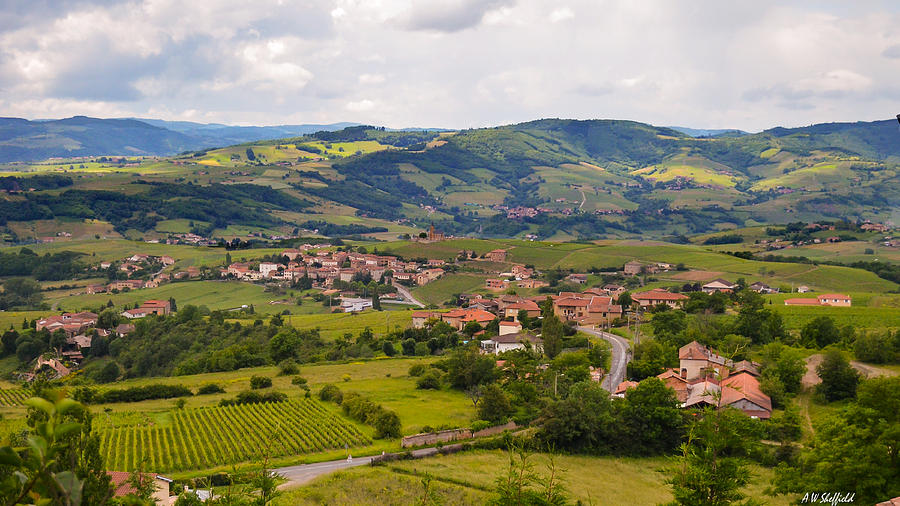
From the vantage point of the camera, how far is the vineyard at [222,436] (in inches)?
1336

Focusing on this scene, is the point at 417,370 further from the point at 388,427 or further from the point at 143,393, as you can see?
the point at 143,393

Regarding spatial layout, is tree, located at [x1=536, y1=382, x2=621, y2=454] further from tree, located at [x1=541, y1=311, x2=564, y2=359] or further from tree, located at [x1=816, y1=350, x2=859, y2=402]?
tree, located at [x1=541, y1=311, x2=564, y2=359]

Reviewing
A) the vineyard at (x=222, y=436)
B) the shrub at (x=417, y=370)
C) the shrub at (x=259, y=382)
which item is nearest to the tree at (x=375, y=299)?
the shrub at (x=417, y=370)

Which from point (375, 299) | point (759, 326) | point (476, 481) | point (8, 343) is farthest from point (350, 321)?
point (476, 481)

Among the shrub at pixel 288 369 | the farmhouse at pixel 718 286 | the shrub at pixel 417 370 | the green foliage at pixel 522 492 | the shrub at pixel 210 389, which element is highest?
the green foliage at pixel 522 492

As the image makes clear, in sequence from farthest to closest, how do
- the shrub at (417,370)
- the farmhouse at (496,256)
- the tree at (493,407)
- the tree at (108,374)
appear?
the farmhouse at (496,256), the tree at (108,374), the shrub at (417,370), the tree at (493,407)

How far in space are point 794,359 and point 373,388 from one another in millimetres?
28228

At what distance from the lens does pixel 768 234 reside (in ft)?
473

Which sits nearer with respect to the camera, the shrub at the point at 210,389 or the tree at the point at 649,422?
the tree at the point at 649,422

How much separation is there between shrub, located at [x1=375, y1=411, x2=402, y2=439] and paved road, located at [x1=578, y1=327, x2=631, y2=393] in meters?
14.3

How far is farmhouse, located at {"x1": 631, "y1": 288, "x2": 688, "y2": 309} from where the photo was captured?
72.2 m

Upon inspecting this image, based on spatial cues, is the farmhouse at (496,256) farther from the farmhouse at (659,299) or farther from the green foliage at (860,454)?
the green foliage at (860,454)

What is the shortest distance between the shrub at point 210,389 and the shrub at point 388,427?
16.6 metres

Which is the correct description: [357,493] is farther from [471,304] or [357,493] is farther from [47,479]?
[471,304]
